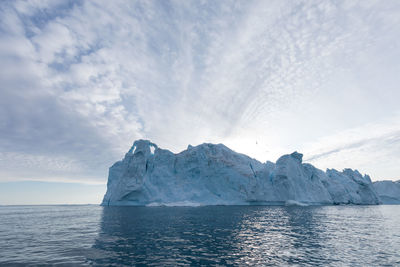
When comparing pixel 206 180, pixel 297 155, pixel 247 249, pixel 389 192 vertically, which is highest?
pixel 297 155

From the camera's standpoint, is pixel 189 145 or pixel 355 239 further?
pixel 189 145

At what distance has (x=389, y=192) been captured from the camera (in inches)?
3829

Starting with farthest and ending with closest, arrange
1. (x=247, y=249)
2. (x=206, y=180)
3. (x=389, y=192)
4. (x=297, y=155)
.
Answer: (x=389, y=192), (x=297, y=155), (x=206, y=180), (x=247, y=249)

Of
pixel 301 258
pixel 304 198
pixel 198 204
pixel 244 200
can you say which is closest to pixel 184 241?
pixel 301 258

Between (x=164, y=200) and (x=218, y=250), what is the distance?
157 feet

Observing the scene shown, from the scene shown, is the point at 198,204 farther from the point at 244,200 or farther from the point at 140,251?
the point at 140,251

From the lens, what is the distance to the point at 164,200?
58.5 metres

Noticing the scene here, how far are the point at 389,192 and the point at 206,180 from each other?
9100 cm

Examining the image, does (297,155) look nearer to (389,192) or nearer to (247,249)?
(247,249)

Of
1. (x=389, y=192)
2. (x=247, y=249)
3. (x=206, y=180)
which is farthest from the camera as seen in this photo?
(x=389, y=192)

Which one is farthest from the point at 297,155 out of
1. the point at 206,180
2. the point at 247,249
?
the point at 247,249

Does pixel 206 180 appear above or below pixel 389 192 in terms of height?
above

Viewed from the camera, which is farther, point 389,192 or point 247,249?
point 389,192

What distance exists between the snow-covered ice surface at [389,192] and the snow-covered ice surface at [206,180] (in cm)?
5173
